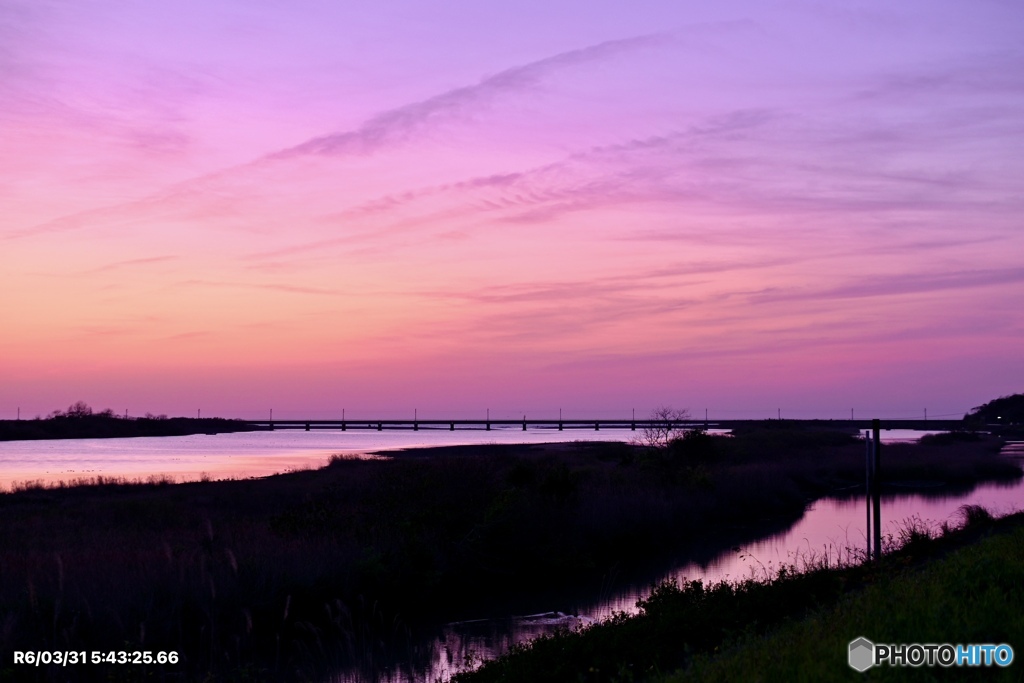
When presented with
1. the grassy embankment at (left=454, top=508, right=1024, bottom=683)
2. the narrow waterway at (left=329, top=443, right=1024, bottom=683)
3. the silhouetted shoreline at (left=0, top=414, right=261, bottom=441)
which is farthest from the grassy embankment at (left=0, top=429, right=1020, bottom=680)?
the silhouetted shoreline at (left=0, top=414, right=261, bottom=441)

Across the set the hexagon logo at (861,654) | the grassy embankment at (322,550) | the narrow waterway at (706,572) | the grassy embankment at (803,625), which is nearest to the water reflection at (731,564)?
the narrow waterway at (706,572)

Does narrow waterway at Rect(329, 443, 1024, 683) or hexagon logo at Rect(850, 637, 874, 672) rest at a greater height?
hexagon logo at Rect(850, 637, 874, 672)

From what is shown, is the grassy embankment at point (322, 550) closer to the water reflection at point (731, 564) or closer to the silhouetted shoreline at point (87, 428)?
the water reflection at point (731, 564)

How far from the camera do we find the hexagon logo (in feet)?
25.9

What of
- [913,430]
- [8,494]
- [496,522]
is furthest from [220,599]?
[913,430]

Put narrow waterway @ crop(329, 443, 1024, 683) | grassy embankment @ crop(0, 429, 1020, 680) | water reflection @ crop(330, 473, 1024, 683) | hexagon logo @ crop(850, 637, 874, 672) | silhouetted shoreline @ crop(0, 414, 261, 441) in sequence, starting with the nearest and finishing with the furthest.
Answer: hexagon logo @ crop(850, 637, 874, 672) → grassy embankment @ crop(0, 429, 1020, 680) → narrow waterway @ crop(329, 443, 1024, 683) → water reflection @ crop(330, 473, 1024, 683) → silhouetted shoreline @ crop(0, 414, 261, 441)

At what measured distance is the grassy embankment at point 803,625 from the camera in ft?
28.0

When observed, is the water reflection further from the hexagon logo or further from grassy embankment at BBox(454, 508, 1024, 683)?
the hexagon logo

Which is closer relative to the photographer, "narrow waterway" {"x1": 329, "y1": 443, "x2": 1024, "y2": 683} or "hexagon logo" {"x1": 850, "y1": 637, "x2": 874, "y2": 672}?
"hexagon logo" {"x1": 850, "y1": 637, "x2": 874, "y2": 672}

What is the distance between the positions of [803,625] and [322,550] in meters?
12.0

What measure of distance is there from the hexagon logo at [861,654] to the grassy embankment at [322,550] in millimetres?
8579

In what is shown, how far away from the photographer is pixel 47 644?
45.2 feet

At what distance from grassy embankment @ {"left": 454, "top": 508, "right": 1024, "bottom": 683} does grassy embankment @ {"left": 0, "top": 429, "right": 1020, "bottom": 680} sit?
3976 mm

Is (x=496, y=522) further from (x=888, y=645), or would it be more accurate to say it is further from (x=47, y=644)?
(x=888, y=645)
